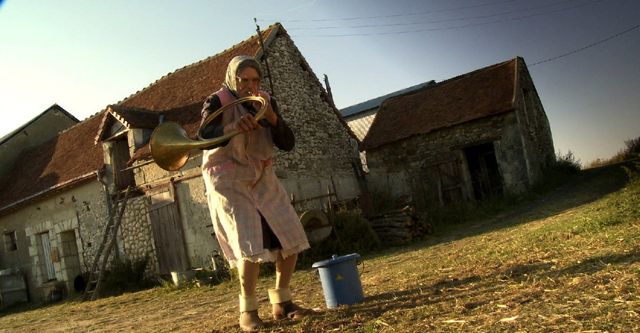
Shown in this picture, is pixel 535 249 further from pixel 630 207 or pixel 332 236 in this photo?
pixel 332 236

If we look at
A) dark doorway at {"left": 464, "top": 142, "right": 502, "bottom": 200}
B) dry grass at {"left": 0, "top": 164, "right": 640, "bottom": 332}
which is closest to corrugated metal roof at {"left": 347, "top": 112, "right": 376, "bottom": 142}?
dark doorway at {"left": 464, "top": 142, "right": 502, "bottom": 200}

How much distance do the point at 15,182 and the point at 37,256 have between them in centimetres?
344

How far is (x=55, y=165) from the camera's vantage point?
54.5 ft

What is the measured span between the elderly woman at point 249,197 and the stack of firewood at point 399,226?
7223 mm

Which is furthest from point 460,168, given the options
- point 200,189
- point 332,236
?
point 200,189

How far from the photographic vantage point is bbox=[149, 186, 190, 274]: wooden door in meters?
12.4

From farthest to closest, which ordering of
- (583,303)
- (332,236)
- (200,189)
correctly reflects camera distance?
(200,189) < (332,236) < (583,303)

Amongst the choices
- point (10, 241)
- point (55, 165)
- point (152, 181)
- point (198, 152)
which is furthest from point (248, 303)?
point (10, 241)

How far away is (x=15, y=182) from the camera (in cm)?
1783

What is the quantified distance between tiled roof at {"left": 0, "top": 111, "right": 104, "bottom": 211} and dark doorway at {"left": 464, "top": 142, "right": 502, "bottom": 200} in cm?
1103

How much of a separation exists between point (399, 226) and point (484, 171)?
613 centimetres

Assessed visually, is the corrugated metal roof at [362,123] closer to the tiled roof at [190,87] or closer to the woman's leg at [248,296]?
the tiled roof at [190,87]

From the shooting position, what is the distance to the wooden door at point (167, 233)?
12430 millimetres

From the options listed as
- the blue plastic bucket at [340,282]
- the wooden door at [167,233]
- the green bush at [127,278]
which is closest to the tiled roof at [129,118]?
the wooden door at [167,233]
